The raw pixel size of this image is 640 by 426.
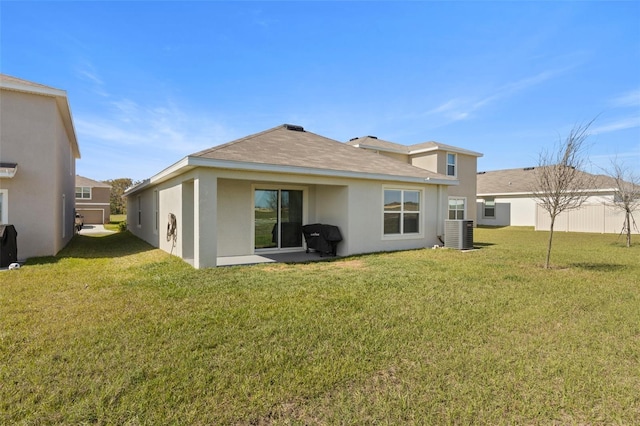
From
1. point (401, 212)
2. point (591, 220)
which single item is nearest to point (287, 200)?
point (401, 212)

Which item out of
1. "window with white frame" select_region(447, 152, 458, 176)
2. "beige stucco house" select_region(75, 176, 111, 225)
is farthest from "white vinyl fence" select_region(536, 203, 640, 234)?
"beige stucco house" select_region(75, 176, 111, 225)

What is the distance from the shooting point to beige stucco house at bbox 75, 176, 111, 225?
3369cm

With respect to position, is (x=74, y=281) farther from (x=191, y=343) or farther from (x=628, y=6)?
(x=628, y=6)

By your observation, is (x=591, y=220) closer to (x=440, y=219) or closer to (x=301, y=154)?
(x=440, y=219)

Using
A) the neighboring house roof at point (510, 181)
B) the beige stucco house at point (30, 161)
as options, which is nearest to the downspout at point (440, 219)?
the beige stucco house at point (30, 161)

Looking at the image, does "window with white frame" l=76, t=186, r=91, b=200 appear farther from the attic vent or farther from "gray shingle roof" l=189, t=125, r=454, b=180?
"gray shingle roof" l=189, t=125, r=454, b=180

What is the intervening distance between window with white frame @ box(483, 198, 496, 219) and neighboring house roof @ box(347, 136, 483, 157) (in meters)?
7.47

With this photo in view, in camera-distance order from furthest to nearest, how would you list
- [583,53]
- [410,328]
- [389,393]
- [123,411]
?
[583,53] < [410,328] < [389,393] < [123,411]

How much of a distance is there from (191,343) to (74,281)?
4898 mm

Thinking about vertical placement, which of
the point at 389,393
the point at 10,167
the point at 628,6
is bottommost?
the point at 389,393

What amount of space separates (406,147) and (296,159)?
16579 millimetres

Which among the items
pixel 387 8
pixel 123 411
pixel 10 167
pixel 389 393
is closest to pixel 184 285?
pixel 123 411

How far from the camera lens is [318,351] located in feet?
11.6

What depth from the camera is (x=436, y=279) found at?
702 cm
